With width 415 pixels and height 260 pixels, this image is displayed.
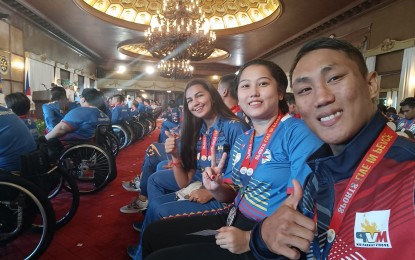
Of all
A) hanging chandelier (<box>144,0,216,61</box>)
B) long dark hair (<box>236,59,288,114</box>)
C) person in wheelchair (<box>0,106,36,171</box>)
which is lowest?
person in wheelchair (<box>0,106,36,171</box>)

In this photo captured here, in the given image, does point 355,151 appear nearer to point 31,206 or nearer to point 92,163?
point 31,206

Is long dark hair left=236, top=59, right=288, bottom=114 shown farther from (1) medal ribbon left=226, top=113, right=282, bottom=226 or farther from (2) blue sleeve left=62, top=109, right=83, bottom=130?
(2) blue sleeve left=62, top=109, right=83, bottom=130

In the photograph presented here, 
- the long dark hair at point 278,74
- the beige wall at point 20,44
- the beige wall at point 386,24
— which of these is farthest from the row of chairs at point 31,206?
the beige wall at point 386,24

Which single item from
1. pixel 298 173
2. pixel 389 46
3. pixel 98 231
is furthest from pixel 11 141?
pixel 389 46

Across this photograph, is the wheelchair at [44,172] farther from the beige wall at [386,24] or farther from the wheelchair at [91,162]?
the beige wall at [386,24]

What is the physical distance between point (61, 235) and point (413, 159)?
8.14ft

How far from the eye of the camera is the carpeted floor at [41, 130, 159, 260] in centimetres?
201

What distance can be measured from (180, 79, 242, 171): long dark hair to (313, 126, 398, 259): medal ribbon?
4.49ft

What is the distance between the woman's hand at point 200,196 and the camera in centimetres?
155

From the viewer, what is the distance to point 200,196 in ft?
5.10

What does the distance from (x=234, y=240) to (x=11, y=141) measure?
1898 mm

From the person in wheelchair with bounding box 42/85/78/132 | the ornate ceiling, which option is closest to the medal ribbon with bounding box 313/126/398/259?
the person in wheelchair with bounding box 42/85/78/132

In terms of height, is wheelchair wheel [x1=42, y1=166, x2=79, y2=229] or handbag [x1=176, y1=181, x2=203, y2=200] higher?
handbag [x1=176, y1=181, x2=203, y2=200]

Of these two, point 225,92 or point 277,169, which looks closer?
point 277,169
